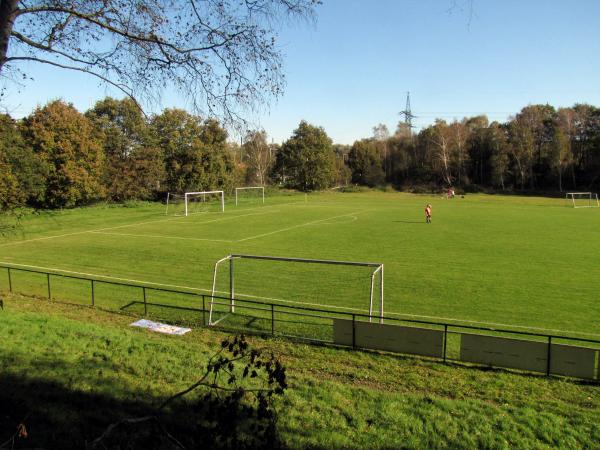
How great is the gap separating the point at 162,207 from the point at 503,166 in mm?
68282

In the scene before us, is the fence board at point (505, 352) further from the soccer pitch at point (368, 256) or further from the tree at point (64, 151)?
the tree at point (64, 151)

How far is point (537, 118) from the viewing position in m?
95.1

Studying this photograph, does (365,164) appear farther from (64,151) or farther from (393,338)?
(393,338)

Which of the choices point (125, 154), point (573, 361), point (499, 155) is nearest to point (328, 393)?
point (573, 361)

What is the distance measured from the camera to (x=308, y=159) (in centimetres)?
9519

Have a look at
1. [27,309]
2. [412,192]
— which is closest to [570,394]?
[27,309]

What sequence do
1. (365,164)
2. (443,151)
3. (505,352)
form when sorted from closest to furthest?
(505,352)
(443,151)
(365,164)

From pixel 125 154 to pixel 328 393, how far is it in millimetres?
63625

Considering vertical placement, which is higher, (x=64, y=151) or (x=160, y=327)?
(x=64, y=151)

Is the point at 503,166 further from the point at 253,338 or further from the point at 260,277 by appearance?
the point at 253,338

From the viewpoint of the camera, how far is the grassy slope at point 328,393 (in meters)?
6.90

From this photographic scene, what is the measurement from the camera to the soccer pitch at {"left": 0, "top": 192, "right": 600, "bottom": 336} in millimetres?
17859

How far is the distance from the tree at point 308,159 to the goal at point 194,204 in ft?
89.9

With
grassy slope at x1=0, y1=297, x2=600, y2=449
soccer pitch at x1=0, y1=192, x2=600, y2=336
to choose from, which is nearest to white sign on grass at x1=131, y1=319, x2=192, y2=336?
grassy slope at x1=0, y1=297, x2=600, y2=449
